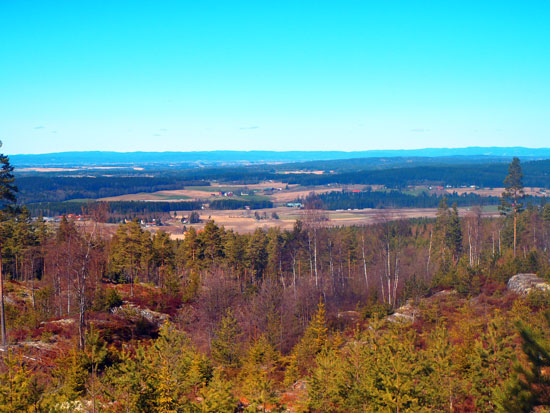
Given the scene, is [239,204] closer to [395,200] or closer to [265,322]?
[395,200]

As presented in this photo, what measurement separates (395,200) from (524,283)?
437 ft

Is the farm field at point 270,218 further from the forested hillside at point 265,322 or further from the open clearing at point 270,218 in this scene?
the forested hillside at point 265,322

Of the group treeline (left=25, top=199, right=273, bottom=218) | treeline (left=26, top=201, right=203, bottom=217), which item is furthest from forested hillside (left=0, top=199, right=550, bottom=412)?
treeline (left=26, top=201, right=203, bottom=217)

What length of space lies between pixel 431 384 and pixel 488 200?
159m

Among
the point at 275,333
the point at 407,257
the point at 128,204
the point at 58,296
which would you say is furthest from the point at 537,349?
the point at 128,204

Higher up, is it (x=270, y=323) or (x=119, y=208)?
(x=119, y=208)

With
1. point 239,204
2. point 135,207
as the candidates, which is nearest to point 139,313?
point 135,207

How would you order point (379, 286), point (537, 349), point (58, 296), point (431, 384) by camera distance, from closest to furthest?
point (537, 349)
point (431, 384)
point (58, 296)
point (379, 286)

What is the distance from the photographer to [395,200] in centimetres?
17200

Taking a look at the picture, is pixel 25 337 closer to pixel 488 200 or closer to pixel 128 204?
pixel 128 204

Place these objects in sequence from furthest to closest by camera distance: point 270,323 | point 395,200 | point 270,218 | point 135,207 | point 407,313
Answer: point 395,200
point 135,207
point 270,218
point 407,313
point 270,323

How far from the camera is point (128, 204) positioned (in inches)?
6048

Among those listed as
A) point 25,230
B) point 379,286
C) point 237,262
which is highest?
point 25,230

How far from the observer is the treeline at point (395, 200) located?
6245 inches
